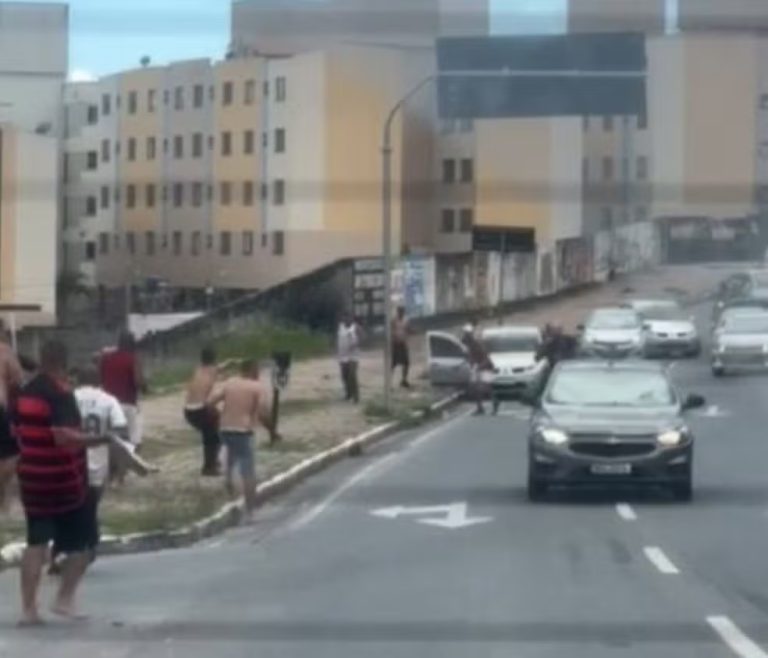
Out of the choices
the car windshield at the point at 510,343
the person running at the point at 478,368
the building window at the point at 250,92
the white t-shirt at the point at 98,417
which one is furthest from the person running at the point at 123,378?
the car windshield at the point at 510,343

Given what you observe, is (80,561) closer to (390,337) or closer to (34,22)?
(34,22)

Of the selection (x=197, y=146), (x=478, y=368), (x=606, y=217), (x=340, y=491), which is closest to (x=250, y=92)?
(x=197, y=146)

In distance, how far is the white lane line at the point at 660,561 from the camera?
19438 mm

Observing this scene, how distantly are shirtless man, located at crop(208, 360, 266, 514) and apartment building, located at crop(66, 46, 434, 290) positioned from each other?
975 millimetres

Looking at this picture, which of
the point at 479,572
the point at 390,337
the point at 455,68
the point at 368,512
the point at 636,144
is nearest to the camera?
the point at 455,68

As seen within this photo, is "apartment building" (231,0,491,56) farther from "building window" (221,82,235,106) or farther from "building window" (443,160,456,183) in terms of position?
"building window" (221,82,235,106)

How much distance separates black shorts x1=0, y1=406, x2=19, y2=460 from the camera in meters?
19.9

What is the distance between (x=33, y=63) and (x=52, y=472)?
5588mm

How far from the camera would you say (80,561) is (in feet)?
52.2

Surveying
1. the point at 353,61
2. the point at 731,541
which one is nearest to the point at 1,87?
the point at 731,541

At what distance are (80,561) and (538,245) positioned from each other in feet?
51.5

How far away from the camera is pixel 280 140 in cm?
2106

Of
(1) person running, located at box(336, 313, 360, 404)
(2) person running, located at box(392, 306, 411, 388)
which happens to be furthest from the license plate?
(2) person running, located at box(392, 306, 411, 388)

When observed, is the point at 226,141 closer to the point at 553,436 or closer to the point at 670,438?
the point at 553,436
